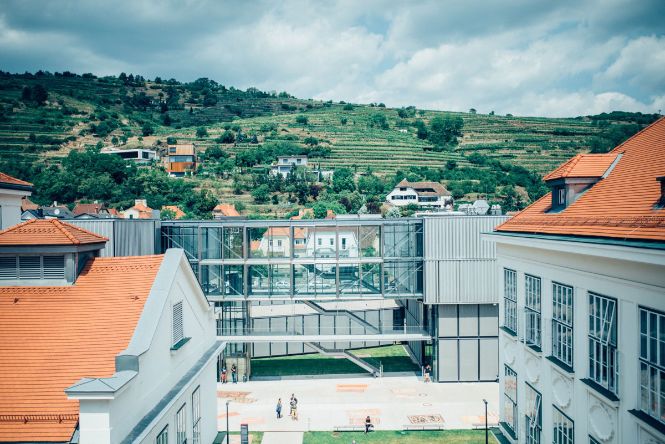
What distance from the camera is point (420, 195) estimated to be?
98.4m

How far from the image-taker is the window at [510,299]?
742 inches

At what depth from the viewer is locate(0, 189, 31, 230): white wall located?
24188mm

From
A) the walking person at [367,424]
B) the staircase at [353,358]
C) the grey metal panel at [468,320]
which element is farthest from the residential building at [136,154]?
the walking person at [367,424]

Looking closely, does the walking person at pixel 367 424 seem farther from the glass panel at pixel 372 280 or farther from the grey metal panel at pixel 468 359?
the grey metal panel at pixel 468 359

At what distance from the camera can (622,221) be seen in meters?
12.1

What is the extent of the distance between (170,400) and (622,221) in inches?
494

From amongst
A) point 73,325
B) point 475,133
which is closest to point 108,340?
point 73,325

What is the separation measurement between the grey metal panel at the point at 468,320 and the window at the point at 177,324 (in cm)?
2224

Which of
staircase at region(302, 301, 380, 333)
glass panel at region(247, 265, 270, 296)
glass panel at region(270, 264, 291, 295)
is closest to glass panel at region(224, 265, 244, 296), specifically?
glass panel at region(247, 265, 270, 296)

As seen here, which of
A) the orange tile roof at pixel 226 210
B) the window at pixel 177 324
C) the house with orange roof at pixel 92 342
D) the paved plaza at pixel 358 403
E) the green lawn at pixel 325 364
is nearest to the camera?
the house with orange roof at pixel 92 342

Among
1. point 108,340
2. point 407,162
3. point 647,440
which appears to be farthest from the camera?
point 407,162

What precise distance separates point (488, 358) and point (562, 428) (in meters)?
18.5

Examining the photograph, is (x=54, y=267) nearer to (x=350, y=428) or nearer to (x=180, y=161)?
(x=350, y=428)

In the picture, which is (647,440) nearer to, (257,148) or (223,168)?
(223,168)
